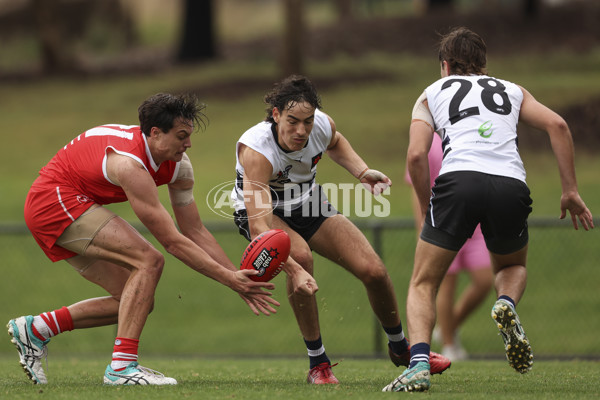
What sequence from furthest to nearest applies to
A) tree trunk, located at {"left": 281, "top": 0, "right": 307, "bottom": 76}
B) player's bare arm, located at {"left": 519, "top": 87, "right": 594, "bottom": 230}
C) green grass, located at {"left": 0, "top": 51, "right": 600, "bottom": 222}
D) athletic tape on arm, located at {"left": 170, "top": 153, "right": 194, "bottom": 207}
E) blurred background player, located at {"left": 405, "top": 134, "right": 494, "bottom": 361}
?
tree trunk, located at {"left": 281, "top": 0, "right": 307, "bottom": 76} < green grass, located at {"left": 0, "top": 51, "right": 600, "bottom": 222} < blurred background player, located at {"left": 405, "top": 134, "right": 494, "bottom": 361} < athletic tape on arm, located at {"left": 170, "top": 153, "right": 194, "bottom": 207} < player's bare arm, located at {"left": 519, "top": 87, "right": 594, "bottom": 230}

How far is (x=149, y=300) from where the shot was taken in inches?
216

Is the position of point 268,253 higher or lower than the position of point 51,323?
higher

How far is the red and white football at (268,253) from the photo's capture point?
17.3 ft

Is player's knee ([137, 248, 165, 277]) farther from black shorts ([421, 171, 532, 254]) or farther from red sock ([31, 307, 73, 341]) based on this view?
black shorts ([421, 171, 532, 254])

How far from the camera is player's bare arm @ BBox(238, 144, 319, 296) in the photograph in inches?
212

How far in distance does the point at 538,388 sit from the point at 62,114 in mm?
18156

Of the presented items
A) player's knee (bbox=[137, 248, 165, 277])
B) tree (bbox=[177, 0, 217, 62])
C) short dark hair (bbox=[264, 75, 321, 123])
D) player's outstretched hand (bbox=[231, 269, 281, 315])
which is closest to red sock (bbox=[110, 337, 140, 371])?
player's knee (bbox=[137, 248, 165, 277])

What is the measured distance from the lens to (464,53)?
17.8ft

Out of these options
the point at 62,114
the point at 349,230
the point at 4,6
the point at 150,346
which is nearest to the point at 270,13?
the point at 4,6

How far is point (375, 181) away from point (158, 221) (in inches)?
61.8

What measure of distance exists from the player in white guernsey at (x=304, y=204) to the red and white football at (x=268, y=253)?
12cm

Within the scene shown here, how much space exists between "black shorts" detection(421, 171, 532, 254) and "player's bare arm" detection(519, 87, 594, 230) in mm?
252

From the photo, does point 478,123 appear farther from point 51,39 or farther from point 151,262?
point 51,39

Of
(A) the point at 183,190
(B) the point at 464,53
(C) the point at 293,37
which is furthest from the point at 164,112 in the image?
(C) the point at 293,37
